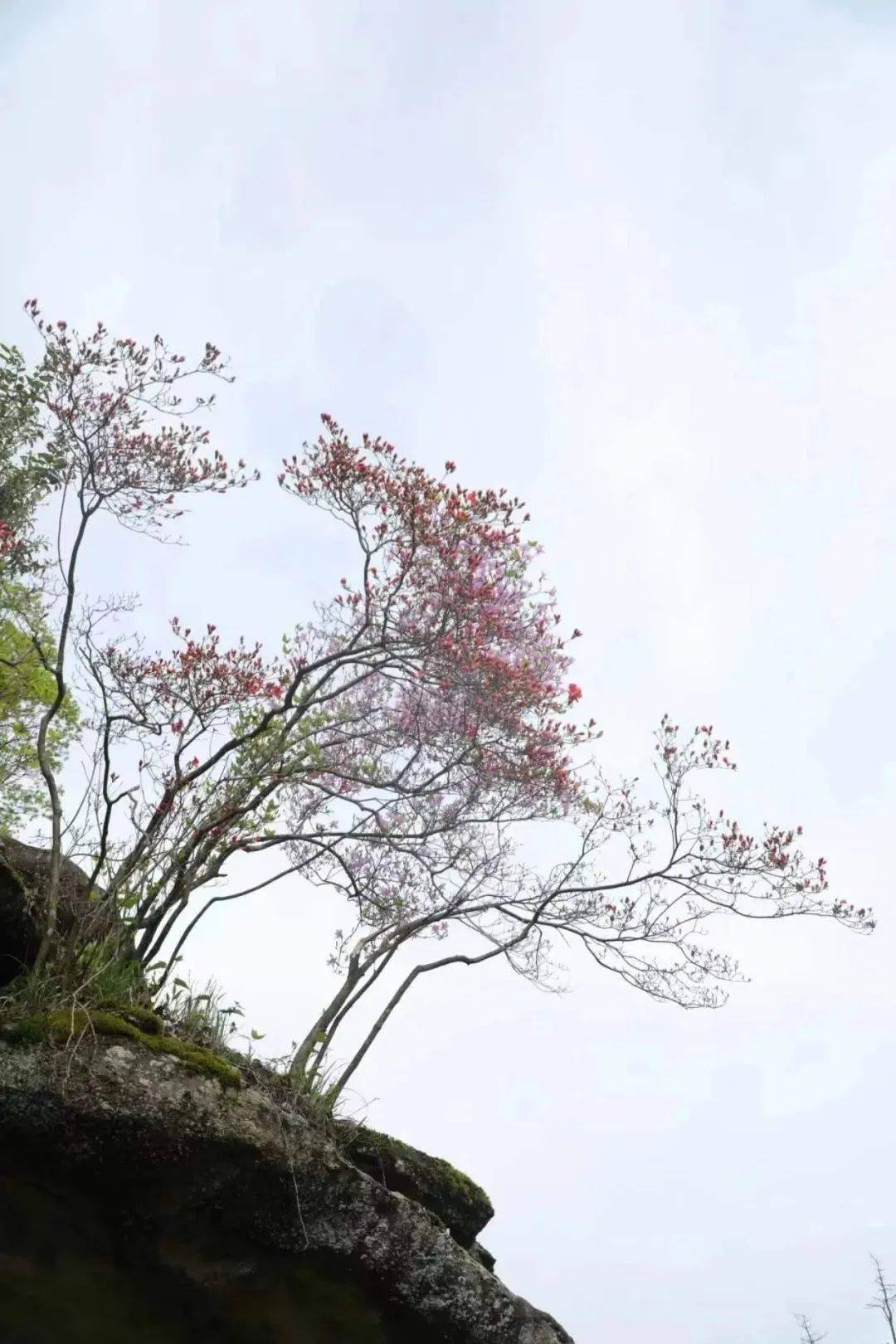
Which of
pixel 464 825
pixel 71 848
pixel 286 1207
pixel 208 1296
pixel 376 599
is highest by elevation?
pixel 376 599

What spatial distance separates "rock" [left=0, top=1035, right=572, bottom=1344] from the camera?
6242 mm

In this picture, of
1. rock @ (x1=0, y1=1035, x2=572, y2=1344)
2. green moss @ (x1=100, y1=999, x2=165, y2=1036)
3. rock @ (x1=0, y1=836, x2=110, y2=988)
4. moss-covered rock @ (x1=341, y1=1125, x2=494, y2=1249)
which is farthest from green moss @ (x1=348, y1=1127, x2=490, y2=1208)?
rock @ (x1=0, y1=836, x2=110, y2=988)

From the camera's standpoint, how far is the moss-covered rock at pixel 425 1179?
322 inches

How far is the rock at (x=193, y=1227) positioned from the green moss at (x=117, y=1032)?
70mm

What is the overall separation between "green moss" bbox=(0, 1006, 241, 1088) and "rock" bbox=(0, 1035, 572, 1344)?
70mm

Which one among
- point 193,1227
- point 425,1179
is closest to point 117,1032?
point 193,1227

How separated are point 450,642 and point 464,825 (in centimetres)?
267

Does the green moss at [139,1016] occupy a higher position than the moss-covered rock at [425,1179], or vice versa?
the moss-covered rock at [425,1179]

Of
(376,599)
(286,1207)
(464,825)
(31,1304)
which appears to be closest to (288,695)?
(376,599)

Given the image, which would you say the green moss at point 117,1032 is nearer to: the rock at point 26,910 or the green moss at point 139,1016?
the green moss at point 139,1016

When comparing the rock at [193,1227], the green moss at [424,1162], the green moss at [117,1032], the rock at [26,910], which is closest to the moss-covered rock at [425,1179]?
the green moss at [424,1162]

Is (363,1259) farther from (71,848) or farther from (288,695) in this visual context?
(288,695)

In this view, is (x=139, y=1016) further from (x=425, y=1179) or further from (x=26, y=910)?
(x=425, y=1179)

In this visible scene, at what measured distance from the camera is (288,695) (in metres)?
9.43
